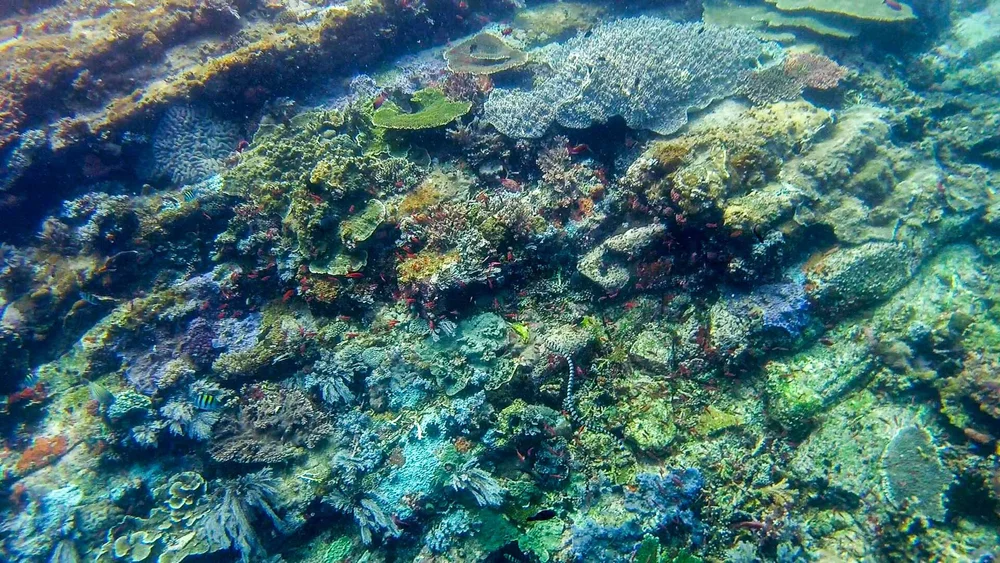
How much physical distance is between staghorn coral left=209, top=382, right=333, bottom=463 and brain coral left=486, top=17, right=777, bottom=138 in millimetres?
4573

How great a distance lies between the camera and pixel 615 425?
471 cm

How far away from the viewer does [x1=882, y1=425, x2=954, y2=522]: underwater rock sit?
4.00 m

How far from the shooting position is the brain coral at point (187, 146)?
7.62 meters

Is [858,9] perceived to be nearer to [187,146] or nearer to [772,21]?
[772,21]

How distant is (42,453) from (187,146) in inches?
204

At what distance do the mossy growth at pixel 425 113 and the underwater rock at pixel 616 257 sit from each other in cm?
282

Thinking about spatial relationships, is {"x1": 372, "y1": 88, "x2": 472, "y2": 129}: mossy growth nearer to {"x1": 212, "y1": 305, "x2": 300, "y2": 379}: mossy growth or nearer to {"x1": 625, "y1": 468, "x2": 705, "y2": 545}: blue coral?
{"x1": 212, "y1": 305, "x2": 300, "y2": 379}: mossy growth

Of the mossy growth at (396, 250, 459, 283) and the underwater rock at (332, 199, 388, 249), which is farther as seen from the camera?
the underwater rock at (332, 199, 388, 249)

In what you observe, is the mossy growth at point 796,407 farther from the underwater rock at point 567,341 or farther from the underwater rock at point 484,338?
the underwater rock at point 484,338

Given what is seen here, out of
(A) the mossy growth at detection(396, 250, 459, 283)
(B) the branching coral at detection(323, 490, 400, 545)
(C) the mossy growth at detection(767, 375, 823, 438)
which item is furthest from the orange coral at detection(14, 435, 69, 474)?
(C) the mossy growth at detection(767, 375, 823, 438)

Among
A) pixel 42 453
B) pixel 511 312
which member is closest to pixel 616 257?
pixel 511 312

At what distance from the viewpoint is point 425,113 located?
6.26 meters

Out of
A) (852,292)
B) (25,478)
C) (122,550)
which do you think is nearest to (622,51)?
(852,292)

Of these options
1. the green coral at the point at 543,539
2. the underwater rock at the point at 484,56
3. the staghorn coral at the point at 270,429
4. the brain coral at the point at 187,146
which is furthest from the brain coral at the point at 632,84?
the brain coral at the point at 187,146
